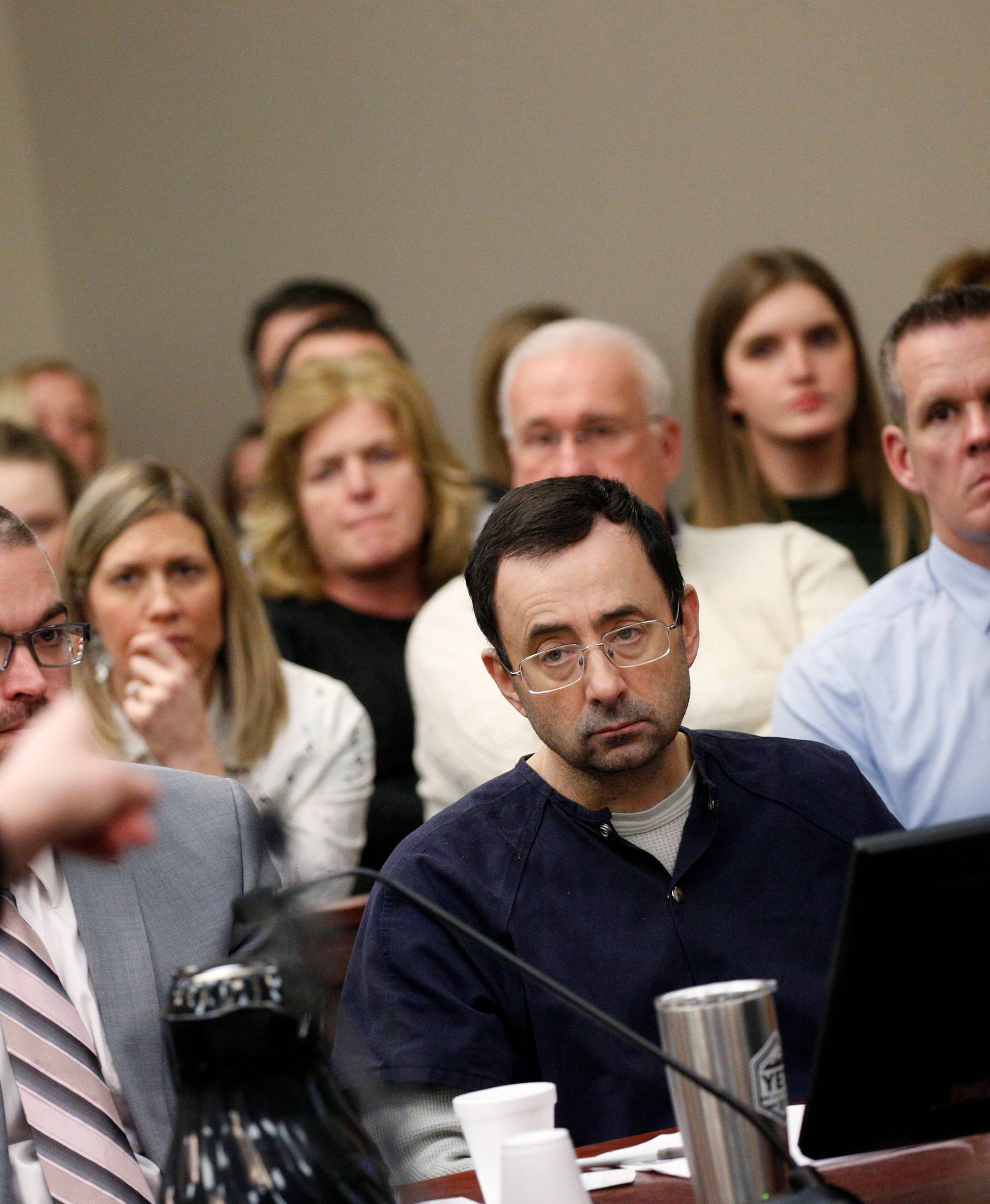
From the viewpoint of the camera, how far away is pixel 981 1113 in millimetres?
1142

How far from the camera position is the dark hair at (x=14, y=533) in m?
1.60

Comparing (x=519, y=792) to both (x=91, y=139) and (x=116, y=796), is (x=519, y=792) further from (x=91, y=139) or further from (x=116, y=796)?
(x=91, y=139)

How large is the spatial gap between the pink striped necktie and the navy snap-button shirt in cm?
24

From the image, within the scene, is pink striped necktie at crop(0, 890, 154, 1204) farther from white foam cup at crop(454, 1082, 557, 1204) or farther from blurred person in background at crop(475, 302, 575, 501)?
blurred person in background at crop(475, 302, 575, 501)

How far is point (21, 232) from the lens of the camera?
5.31m

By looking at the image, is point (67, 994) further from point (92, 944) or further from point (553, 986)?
point (553, 986)

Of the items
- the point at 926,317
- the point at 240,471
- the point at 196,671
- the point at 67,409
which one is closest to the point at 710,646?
the point at 926,317

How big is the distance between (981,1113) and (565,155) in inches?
147

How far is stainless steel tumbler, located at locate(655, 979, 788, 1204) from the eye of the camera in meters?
1.09

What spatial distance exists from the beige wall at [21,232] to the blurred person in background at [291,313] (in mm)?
1231

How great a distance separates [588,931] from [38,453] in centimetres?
222

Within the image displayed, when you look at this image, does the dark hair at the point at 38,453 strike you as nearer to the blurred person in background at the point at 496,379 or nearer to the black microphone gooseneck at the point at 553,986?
the blurred person in background at the point at 496,379

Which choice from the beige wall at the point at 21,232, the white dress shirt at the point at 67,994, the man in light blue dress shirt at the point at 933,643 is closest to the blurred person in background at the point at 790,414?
the man in light blue dress shirt at the point at 933,643

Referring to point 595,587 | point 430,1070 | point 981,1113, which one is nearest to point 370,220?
point 595,587
